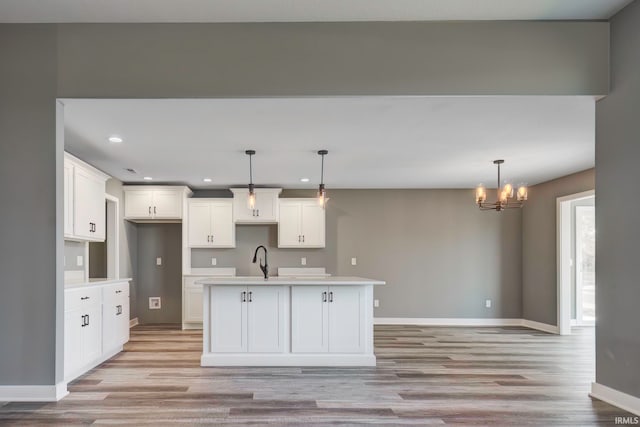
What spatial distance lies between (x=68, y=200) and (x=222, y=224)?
9.48ft

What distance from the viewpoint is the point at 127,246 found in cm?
701

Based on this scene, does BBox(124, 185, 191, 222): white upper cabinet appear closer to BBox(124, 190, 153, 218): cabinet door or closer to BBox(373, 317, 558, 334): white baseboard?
BBox(124, 190, 153, 218): cabinet door

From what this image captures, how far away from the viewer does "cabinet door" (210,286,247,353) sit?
4488 mm

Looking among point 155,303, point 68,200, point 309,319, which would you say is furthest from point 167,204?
point 309,319

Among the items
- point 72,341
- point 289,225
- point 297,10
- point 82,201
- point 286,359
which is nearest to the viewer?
point 297,10

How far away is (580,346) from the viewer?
5.57 m

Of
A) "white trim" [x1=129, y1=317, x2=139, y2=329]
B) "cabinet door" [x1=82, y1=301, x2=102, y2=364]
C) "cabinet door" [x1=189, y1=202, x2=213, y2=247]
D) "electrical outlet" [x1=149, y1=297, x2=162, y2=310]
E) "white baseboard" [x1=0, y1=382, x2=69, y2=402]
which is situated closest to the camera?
"white baseboard" [x1=0, y1=382, x2=69, y2=402]

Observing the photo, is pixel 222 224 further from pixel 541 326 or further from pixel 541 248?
pixel 541 326

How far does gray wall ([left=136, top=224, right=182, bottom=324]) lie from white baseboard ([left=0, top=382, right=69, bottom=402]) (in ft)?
13.6

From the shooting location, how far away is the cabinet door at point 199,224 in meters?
7.15

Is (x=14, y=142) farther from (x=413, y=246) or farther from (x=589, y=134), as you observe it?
(x=413, y=246)

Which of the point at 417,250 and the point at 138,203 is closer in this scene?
the point at 138,203

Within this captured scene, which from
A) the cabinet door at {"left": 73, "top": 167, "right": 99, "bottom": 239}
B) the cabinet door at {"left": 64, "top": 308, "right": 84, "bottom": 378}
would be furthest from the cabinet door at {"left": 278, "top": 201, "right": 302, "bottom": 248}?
the cabinet door at {"left": 64, "top": 308, "right": 84, "bottom": 378}

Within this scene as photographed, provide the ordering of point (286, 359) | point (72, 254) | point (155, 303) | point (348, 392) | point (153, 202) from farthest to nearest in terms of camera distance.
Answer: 1. point (155, 303)
2. point (153, 202)
3. point (72, 254)
4. point (286, 359)
5. point (348, 392)
